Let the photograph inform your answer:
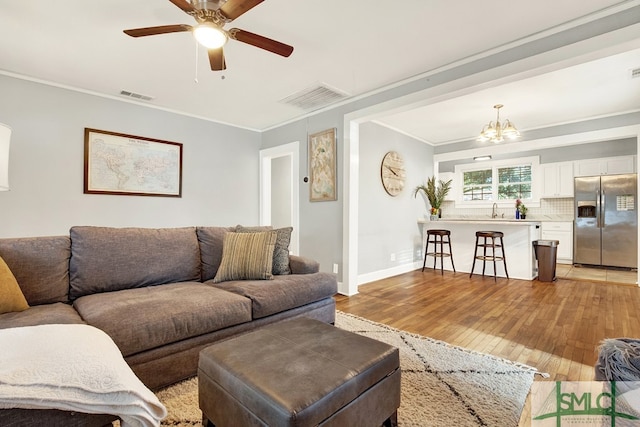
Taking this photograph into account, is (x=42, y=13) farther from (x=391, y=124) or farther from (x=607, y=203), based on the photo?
(x=607, y=203)

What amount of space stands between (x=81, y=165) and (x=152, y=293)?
250 centimetres

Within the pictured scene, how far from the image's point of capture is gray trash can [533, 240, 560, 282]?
4.51 metres

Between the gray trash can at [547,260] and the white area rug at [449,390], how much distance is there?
3.27m

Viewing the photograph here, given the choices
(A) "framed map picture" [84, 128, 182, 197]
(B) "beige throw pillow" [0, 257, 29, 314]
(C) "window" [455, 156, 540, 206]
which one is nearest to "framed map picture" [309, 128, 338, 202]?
(A) "framed map picture" [84, 128, 182, 197]

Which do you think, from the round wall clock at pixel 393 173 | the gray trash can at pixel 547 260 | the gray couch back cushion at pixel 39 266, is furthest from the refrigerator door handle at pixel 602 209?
the gray couch back cushion at pixel 39 266

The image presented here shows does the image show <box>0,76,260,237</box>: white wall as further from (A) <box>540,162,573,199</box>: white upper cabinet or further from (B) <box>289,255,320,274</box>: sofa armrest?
(A) <box>540,162,573,199</box>: white upper cabinet

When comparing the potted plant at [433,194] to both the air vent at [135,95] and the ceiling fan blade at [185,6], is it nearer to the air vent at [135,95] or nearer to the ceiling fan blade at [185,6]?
the air vent at [135,95]

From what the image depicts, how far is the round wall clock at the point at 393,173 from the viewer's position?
495cm

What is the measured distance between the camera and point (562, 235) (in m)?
6.12

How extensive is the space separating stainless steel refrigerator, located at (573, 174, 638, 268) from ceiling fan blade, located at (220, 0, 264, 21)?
6.63 m

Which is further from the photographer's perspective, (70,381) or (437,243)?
(437,243)

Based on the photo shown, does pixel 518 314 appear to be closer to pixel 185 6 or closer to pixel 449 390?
pixel 449 390

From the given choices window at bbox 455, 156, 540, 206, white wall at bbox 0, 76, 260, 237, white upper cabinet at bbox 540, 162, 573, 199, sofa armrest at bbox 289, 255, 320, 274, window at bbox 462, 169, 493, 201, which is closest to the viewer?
sofa armrest at bbox 289, 255, 320, 274
